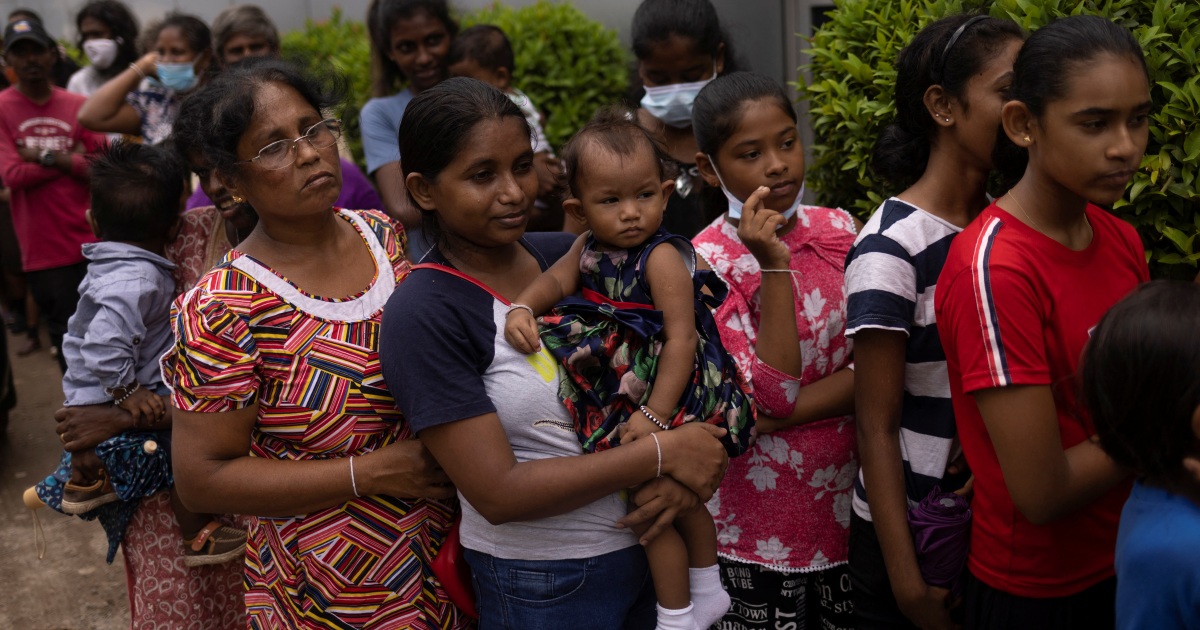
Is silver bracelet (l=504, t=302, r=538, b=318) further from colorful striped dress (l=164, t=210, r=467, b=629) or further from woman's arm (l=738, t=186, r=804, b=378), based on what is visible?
woman's arm (l=738, t=186, r=804, b=378)

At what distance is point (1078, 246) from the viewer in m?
2.15

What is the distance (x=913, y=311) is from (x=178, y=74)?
4596 mm

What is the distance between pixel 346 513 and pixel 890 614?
1.36 meters

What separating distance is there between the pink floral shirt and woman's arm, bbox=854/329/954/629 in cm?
33

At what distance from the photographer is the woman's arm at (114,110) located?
5883 millimetres

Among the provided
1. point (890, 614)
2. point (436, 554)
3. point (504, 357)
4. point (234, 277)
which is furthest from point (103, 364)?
point (890, 614)

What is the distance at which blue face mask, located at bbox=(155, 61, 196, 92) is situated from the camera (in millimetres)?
5547

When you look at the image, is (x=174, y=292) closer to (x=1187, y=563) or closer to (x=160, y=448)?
(x=160, y=448)

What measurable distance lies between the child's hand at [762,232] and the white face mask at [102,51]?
636cm

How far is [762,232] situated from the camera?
7.98ft

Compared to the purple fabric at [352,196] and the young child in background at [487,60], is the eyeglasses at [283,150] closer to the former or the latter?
the purple fabric at [352,196]

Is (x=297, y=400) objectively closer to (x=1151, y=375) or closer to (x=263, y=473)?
(x=263, y=473)

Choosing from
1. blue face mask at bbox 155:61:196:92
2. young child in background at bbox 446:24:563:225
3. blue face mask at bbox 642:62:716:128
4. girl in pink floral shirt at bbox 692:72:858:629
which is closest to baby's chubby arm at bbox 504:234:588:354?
girl in pink floral shirt at bbox 692:72:858:629

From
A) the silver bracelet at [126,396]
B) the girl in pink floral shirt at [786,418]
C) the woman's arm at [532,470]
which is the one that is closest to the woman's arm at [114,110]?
the silver bracelet at [126,396]
